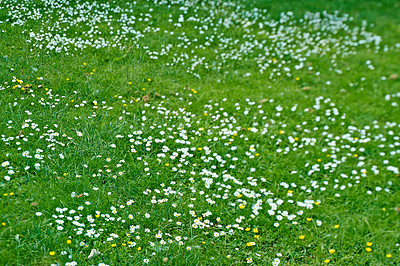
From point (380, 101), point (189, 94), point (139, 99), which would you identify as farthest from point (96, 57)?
point (380, 101)

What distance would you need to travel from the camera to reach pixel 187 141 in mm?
4652

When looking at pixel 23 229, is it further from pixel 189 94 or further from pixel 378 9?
pixel 378 9

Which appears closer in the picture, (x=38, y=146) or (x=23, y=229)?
(x=23, y=229)

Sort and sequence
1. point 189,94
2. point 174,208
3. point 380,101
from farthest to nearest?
1. point 380,101
2. point 189,94
3. point 174,208

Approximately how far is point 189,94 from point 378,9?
7686 millimetres

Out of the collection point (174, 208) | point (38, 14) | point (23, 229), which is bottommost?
point (174, 208)

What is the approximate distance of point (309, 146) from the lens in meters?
5.15

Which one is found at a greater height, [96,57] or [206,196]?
[96,57]

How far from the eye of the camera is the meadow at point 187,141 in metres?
3.38

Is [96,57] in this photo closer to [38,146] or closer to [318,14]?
[38,146]

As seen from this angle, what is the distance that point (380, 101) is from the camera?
648cm

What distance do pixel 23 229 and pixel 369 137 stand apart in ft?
16.1

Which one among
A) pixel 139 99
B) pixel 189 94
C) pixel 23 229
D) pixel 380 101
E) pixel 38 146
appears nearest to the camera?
pixel 23 229

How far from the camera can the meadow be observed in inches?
133
